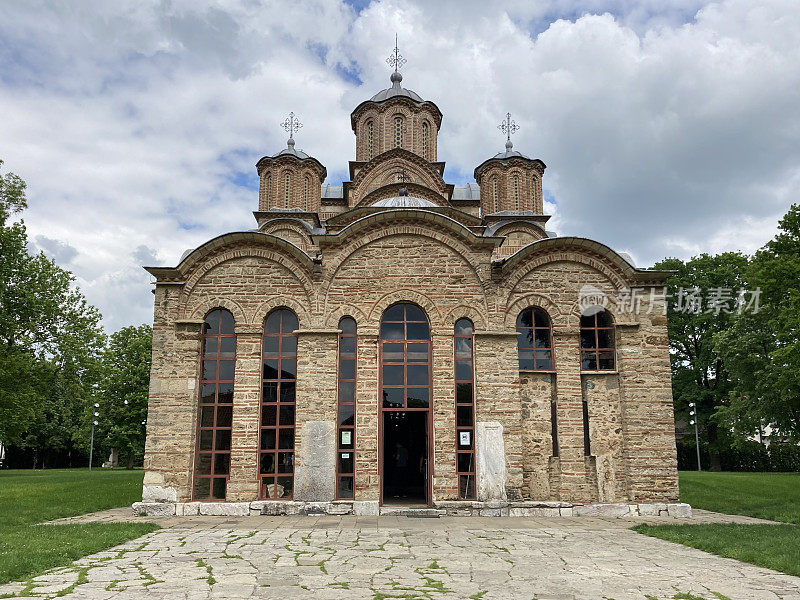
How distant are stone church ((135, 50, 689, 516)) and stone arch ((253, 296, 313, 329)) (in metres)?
0.03

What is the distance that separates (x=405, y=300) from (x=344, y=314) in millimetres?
1277

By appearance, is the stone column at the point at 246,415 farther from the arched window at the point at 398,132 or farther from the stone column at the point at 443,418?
the arched window at the point at 398,132

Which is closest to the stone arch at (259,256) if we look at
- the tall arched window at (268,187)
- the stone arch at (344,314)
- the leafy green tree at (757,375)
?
the stone arch at (344,314)

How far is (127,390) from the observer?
2836 cm

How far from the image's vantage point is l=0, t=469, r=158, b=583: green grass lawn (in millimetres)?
6836

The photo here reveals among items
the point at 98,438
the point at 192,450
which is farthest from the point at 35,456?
the point at 192,450

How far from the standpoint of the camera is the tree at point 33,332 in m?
18.1

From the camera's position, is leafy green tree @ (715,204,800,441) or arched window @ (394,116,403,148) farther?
arched window @ (394,116,403,148)

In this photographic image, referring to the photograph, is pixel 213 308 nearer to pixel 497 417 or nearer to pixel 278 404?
pixel 278 404

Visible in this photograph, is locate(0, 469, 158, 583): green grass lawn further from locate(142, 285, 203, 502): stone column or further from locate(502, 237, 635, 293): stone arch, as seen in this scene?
locate(502, 237, 635, 293): stone arch

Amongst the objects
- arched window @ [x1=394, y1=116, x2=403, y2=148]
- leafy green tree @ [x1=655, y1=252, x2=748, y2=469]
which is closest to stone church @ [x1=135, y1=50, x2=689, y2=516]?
arched window @ [x1=394, y1=116, x2=403, y2=148]

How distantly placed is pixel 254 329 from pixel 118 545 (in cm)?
517

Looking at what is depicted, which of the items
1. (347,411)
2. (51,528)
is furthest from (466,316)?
(51,528)

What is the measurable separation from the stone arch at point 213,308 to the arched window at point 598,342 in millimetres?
7062
